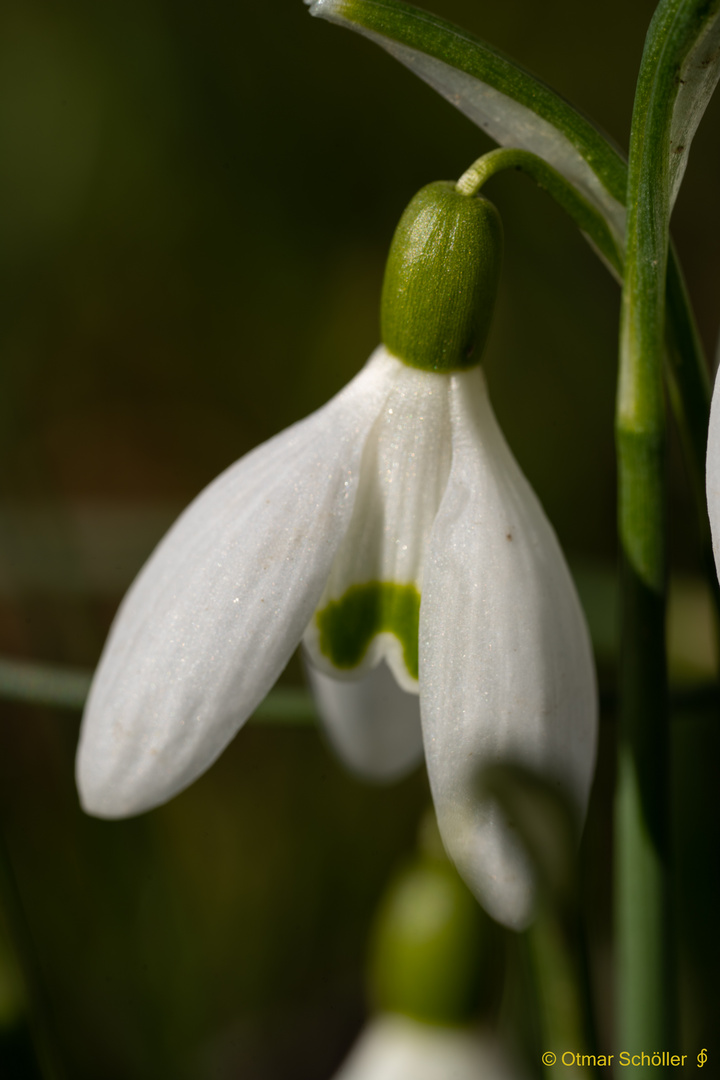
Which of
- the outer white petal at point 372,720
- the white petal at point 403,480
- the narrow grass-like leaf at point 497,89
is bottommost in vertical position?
the outer white petal at point 372,720

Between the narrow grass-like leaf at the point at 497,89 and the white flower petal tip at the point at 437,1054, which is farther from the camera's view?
the white flower petal tip at the point at 437,1054

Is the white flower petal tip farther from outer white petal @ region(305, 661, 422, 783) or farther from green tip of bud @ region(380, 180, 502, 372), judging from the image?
green tip of bud @ region(380, 180, 502, 372)

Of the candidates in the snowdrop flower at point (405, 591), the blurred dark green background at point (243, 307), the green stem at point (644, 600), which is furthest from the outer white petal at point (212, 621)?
the blurred dark green background at point (243, 307)

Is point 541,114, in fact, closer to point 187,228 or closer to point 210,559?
point 210,559

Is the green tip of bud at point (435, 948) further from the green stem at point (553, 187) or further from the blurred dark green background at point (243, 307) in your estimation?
the blurred dark green background at point (243, 307)

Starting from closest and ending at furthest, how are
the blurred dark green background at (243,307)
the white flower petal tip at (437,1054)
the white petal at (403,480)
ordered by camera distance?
the white petal at (403,480)
the white flower petal tip at (437,1054)
the blurred dark green background at (243,307)

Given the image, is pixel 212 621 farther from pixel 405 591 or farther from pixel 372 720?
pixel 372 720

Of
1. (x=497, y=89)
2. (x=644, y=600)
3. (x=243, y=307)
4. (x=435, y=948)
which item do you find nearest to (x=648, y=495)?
(x=644, y=600)
